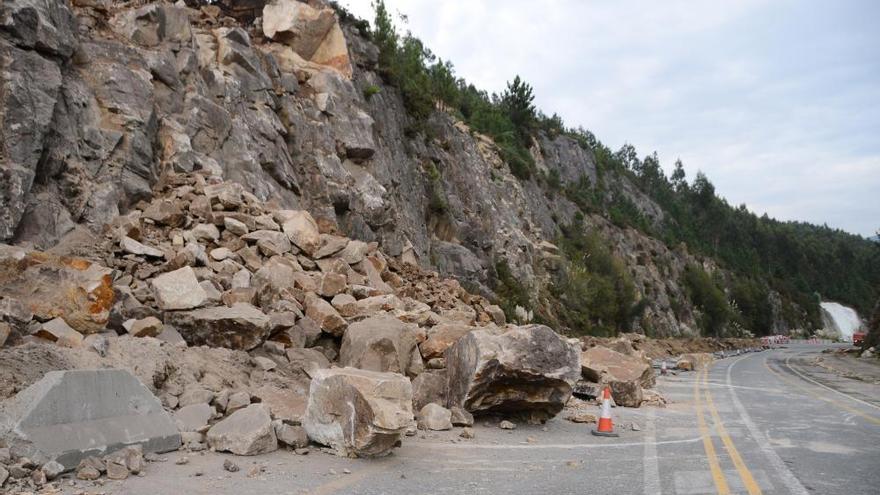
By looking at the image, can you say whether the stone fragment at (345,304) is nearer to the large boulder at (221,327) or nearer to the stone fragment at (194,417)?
the large boulder at (221,327)

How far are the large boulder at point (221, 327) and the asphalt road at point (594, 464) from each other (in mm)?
2932

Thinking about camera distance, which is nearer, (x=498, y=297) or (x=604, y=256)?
(x=498, y=297)

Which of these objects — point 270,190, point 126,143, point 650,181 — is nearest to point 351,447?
point 126,143

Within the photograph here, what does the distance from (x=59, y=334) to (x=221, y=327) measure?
215 cm

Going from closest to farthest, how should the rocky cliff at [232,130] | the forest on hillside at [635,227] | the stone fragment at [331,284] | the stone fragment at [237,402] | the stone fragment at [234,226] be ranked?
the stone fragment at [237,402]
the stone fragment at [331,284]
the rocky cliff at [232,130]
the stone fragment at [234,226]
the forest on hillside at [635,227]

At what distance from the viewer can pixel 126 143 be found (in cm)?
1381

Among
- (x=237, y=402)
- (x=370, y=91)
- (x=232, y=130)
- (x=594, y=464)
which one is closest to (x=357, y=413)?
(x=237, y=402)

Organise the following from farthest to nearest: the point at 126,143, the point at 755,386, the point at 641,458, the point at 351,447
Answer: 1. the point at 755,386
2. the point at 126,143
3. the point at 641,458
4. the point at 351,447

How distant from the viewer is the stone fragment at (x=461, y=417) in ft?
29.0

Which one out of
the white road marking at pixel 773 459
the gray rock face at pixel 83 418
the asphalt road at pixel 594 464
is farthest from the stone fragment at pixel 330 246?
the white road marking at pixel 773 459

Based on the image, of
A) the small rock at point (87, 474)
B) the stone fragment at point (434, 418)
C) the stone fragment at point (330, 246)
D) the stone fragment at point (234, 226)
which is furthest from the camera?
the stone fragment at point (330, 246)

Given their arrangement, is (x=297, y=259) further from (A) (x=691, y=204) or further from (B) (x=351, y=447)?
(A) (x=691, y=204)

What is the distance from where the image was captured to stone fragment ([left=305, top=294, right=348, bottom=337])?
10.3m

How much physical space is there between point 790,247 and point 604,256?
91662 millimetres
